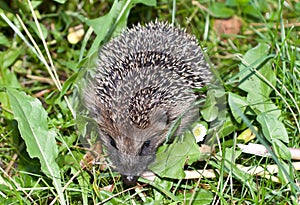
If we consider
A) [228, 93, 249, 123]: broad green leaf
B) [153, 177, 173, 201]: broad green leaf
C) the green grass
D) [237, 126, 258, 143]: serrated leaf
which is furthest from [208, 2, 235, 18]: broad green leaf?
[153, 177, 173, 201]: broad green leaf

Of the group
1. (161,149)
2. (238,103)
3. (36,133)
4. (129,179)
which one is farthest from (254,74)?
(36,133)

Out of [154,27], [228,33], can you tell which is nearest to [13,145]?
[154,27]

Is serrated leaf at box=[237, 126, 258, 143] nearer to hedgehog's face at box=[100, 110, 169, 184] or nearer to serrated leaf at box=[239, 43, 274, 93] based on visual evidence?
serrated leaf at box=[239, 43, 274, 93]

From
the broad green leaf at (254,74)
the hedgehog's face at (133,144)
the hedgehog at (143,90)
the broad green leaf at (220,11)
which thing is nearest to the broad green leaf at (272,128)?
the broad green leaf at (254,74)

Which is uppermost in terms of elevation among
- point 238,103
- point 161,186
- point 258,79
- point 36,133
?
point 258,79

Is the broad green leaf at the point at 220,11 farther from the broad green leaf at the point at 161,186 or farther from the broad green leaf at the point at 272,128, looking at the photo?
the broad green leaf at the point at 161,186

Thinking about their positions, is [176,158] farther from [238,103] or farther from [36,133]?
[36,133]
